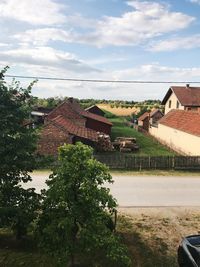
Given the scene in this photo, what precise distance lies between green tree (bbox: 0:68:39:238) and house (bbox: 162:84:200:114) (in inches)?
1442

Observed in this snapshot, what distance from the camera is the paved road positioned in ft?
62.7

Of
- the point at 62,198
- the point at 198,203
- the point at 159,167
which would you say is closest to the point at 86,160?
the point at 62,198

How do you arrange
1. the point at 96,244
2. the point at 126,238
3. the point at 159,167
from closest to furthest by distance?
the point at 96,244 < the point at 126,238 < the point at 159,167

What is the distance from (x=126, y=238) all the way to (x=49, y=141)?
15935 millimetres

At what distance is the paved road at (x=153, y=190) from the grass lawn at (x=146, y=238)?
3.52 feet

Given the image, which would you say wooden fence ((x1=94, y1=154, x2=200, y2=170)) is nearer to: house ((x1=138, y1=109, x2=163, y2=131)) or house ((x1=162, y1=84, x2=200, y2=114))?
house ((x1=162, y1=84, x2=200, y2=114))

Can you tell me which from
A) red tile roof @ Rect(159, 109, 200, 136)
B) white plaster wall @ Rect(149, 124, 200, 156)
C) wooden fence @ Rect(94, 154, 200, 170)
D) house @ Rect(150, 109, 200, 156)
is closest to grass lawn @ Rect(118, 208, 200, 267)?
wooden fence @ Rect(94, 154, 200, 170)

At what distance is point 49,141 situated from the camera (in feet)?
95.9

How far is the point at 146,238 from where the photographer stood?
14.6m

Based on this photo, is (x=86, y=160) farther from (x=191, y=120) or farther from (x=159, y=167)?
(x=191, y=120)

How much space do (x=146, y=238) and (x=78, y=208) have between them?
18.0ft

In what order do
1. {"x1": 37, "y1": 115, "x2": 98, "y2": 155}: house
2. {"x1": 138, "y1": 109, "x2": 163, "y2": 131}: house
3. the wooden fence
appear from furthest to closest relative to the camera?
{"x1": 138, "y1": 109, "x2": 163, "y2": 131}: house
{"x1": 37, "y1": 115, "x2": 98, "y2": 155}: house
the wooden fence

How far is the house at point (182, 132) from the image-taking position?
32812mm

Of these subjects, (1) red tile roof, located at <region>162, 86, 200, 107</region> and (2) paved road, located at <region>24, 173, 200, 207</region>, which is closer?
(2) paved road, located at <region>24, 173, 200, 207</region>
